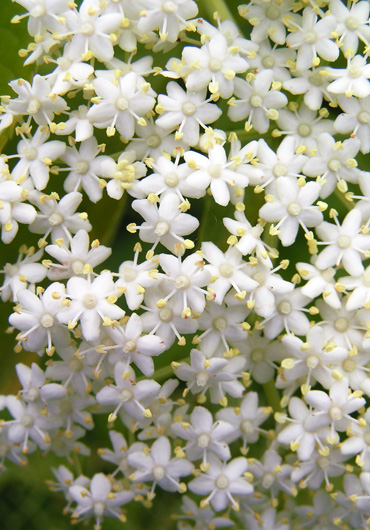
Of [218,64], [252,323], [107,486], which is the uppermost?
[218,64]

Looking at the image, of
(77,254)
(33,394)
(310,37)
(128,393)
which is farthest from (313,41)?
(33,394)

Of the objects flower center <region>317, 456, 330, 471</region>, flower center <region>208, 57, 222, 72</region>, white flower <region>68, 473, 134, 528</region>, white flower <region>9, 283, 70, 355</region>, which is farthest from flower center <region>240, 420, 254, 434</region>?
flower center <region>208, 57, 222, 72</region>

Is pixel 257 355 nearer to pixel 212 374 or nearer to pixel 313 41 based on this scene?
pixel 212 374

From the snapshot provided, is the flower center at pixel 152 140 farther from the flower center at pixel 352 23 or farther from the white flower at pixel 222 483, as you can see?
the white flower at pixel 222 483

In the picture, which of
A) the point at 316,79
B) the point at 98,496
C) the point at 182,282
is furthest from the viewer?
the point at 98,496

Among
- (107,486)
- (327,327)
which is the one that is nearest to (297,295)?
(327,327)

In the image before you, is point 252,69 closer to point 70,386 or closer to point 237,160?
point 237,160

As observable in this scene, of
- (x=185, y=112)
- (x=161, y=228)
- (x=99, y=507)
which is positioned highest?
(x=185, y=112)

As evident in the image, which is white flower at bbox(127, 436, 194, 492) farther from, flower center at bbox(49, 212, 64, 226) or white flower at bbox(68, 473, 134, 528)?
flower center at bbox(49, 212, 64, 226)
